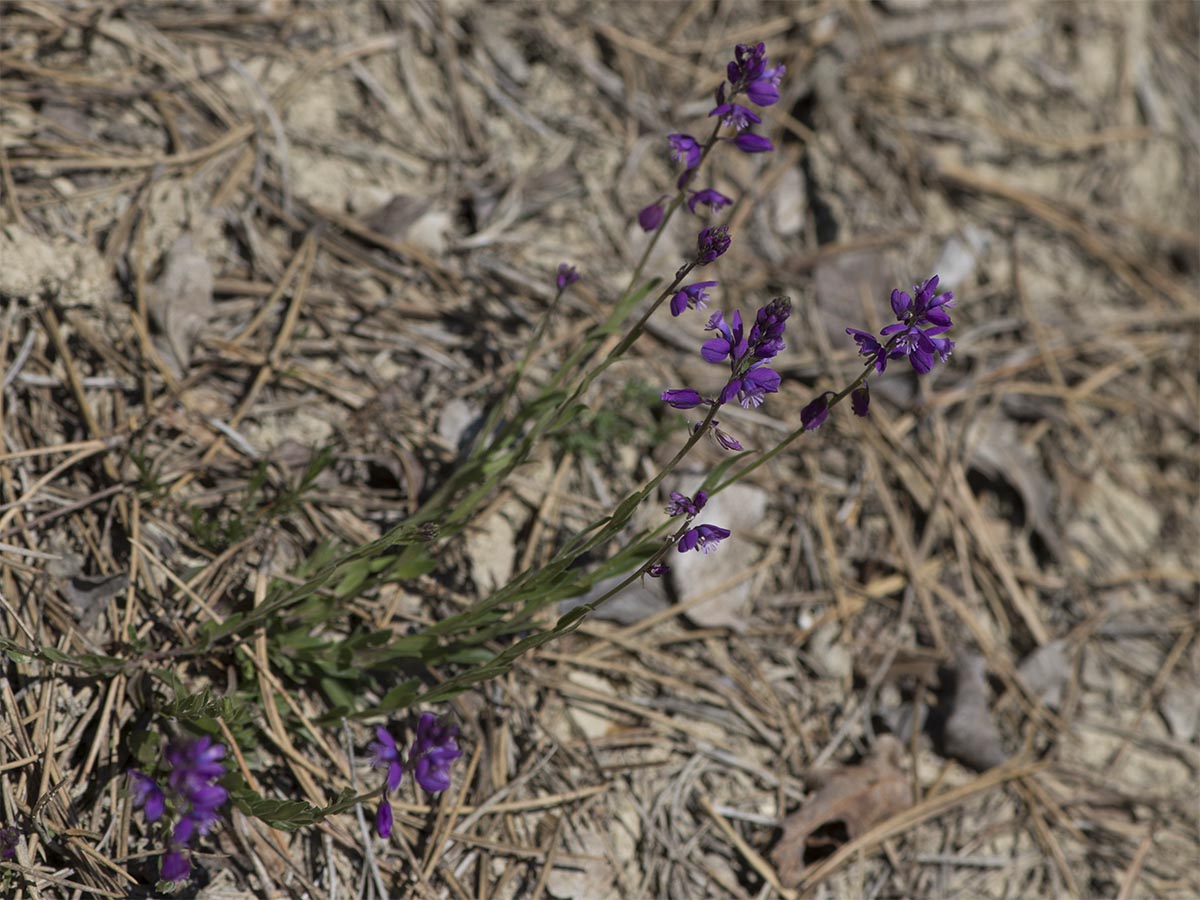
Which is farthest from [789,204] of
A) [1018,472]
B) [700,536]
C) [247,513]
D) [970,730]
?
[247,513]

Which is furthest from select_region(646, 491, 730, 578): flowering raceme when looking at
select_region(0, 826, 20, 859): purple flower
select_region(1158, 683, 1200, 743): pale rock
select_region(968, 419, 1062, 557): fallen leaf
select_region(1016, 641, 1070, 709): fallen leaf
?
select_region(1158, 683, 1200, 743): pale rock

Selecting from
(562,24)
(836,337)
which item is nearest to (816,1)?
(562,24)

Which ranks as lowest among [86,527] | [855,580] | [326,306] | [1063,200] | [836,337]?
[86,527]

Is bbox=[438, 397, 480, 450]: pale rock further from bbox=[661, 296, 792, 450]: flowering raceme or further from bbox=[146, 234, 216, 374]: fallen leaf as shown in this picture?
bbox=[661, 296, 792, 450]: flowering raceme

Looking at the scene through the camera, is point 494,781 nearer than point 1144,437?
Yes

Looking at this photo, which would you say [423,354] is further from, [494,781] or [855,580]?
[855,580]

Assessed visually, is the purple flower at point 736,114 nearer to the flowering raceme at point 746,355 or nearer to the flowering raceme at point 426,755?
the flowering raceme at point 746,355

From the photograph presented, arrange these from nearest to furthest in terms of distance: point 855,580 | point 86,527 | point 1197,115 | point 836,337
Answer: point 86,527 < point 855,580 < point 836,337 < point 1197,115
